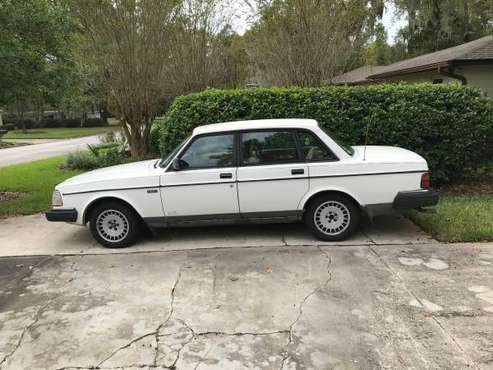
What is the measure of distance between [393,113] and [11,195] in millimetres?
8330

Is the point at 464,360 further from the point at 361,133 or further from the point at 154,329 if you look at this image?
the point at 361,133

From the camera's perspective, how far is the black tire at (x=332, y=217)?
18.4 ft

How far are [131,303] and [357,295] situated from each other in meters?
2.15

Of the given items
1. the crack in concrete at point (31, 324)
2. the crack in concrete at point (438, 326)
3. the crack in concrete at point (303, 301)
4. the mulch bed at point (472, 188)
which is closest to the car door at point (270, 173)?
the crack in concrete at point (303, 301)

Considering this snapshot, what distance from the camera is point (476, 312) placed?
12.4ft

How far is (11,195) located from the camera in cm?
996

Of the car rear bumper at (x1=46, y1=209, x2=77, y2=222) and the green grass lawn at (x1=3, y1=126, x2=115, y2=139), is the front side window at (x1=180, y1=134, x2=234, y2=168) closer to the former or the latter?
the car rear bumper at (x1=46, y1=209, x2=77, y2=222)

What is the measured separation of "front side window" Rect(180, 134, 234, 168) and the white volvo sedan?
13 millimetres

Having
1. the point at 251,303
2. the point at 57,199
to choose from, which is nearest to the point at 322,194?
the point at 251,303

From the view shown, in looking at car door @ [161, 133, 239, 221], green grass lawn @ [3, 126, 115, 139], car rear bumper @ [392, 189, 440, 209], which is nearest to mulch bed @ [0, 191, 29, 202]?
car door @ [161, 133, 239, 221]

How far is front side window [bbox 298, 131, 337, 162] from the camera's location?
5.61 metres

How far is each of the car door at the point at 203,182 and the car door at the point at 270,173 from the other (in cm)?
13

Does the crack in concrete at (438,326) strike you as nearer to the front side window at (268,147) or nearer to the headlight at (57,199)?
the front side window at (268,147)

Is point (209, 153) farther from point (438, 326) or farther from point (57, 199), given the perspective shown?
point (438, 326)
